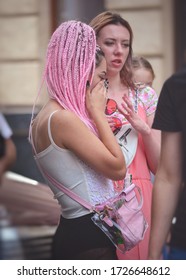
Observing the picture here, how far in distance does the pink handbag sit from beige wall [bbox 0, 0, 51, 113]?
45cm

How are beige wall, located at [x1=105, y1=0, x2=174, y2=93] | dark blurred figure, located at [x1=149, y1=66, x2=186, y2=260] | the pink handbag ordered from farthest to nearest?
beige wall, located at [x1=105, y1=0, x2=174, y2=93] < the pink handbag < dark blurred figure, located at [x1=149, y1=66, x2=186, y2=260]

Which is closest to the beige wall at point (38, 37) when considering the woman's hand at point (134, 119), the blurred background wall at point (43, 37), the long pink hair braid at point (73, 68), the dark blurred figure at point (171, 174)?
the blurred background wall at point (43, 37)

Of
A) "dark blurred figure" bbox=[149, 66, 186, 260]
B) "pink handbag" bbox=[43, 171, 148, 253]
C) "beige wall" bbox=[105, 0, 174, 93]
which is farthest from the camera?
"beige wall" bbox=[105, 0, 174, 93]

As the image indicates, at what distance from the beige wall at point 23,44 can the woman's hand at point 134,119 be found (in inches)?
13.8

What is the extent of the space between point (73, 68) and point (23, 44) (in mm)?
445

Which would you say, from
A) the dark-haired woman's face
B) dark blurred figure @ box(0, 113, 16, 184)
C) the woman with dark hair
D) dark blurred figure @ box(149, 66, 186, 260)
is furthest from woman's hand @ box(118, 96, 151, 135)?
dark blurred figure @ box(0, 113, 16, 184)

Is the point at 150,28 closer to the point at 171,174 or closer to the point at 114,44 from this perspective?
the point at 114,44

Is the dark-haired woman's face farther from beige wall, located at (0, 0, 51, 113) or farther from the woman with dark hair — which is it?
beige wall, located at (0, 0, 51, 113)

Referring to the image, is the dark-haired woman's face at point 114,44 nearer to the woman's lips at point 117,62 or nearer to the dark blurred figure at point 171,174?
the woman's lips at point 117,62

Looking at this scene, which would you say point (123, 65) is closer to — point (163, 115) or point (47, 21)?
point (47, 21)

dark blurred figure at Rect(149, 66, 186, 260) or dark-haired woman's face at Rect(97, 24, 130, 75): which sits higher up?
dark-haired woman's face at Rect(97, 24, 130, 75)

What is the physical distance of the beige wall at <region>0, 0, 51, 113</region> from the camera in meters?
1.91

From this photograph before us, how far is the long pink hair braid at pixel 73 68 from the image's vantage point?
1605 millimetres

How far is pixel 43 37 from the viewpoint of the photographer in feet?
6.19
